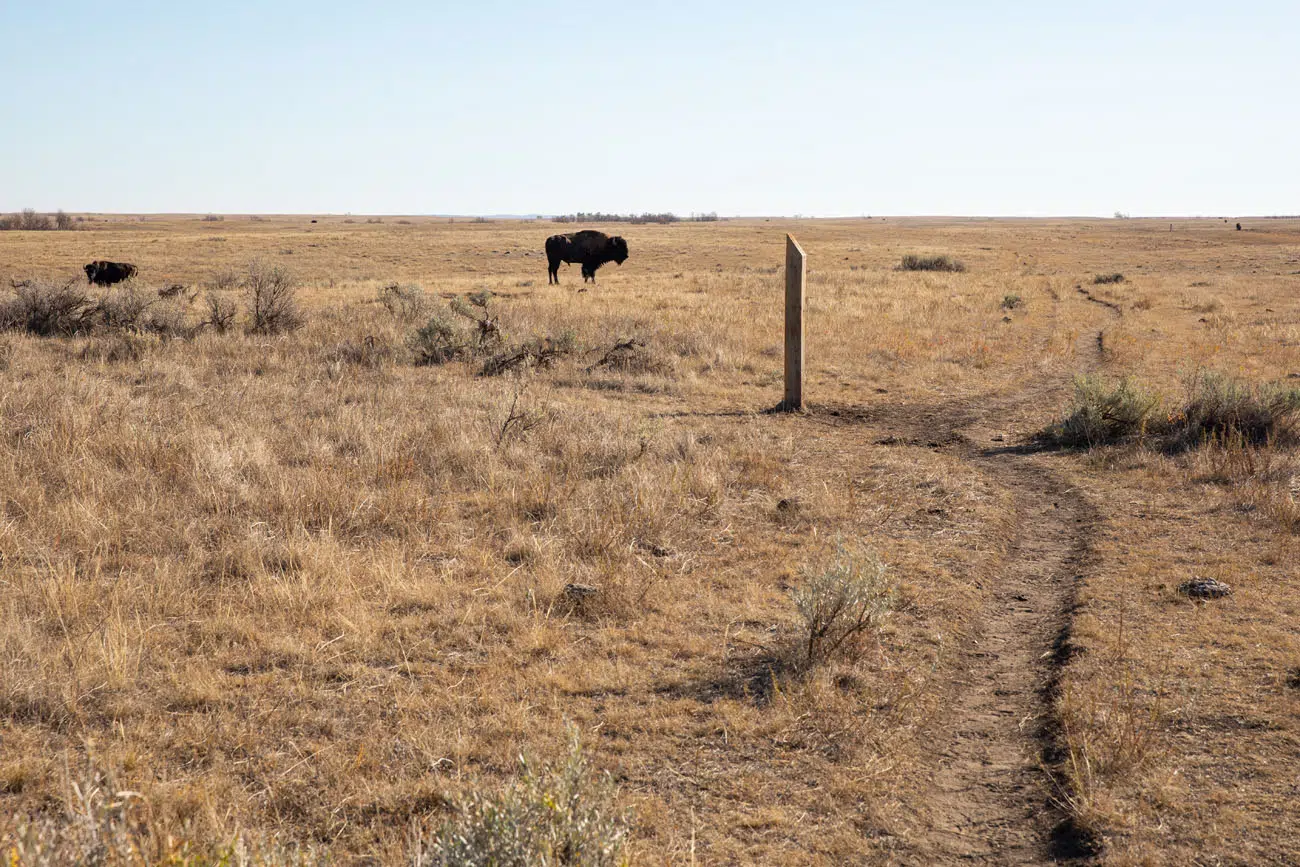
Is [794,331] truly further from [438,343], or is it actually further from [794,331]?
[438,343]

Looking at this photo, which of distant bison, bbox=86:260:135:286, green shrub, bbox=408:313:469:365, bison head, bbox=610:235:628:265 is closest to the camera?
green shrub, bbox=408:313:469:365

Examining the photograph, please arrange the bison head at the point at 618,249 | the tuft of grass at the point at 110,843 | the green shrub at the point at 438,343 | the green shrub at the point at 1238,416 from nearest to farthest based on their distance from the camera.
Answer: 1. the tuft of grass at the point at 110,843
2. the green shrub at the point at 1238,416
3. the green shrub at the point at 438,343
4. the bison head at the point at 618,249

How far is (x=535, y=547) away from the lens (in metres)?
6.00

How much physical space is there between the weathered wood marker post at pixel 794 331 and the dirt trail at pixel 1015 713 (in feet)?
12.2

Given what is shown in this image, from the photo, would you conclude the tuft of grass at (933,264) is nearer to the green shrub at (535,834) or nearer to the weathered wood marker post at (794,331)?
the weathered wood marker post at (794,331)

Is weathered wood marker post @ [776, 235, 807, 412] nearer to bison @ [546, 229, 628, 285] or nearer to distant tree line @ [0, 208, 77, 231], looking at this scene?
bison @ [546, 229, 628, 285]

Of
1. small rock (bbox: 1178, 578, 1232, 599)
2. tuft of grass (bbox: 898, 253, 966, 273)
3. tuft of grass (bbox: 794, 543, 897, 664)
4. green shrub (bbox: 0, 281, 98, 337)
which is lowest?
small rock (bbox: 1178, 578, 1232, 599)

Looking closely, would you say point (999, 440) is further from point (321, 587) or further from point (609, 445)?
point (321, 587)

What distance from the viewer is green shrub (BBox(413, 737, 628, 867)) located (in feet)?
8.08

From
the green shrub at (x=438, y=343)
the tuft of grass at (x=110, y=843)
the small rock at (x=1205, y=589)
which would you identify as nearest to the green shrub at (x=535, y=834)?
the tuft of grass at (x=110, y=843)

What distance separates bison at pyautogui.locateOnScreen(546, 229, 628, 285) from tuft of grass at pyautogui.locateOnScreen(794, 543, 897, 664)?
25797 millimetres

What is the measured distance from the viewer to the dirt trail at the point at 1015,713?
3400mm

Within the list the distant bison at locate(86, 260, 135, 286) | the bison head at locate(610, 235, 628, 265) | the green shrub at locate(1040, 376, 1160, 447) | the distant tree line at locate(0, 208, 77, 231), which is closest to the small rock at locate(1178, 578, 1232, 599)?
the green shrub at locate(1040, 376, 1160, 447)

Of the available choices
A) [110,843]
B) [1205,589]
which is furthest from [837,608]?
[110,843]
